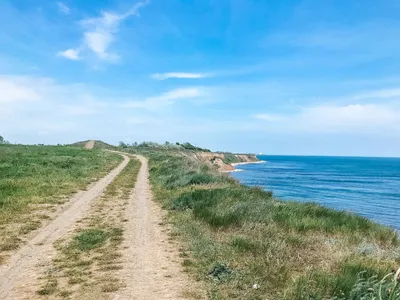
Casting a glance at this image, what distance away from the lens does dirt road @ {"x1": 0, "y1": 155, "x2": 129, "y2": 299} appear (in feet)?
21.4

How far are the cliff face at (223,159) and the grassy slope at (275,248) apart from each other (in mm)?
52645

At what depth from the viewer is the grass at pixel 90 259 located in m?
6.61

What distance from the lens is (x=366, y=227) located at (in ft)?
42.9

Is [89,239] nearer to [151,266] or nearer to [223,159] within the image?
[151,266]

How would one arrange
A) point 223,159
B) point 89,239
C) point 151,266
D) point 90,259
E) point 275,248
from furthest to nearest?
point 223,159, point 89,239, point 275,248, point 90,259, point 151,266

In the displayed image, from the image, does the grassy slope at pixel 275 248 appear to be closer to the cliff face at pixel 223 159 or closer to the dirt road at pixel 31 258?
the dirt road at pixel 31 258

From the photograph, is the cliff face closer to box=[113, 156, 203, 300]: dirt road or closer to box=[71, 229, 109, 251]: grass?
box=[113, 156, 203, 300]: dirt road

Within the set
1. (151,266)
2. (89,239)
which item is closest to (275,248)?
(151,266)

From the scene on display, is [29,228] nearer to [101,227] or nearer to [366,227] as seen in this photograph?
[101,227]

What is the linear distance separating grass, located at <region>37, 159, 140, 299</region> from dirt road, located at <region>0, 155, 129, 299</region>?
25 centimetres

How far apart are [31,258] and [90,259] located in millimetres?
1363

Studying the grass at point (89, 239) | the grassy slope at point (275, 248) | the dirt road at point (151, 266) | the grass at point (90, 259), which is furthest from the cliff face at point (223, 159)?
the grass at point (89, 239)

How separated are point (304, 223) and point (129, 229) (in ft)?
18.2

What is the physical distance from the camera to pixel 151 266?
7.84 m
